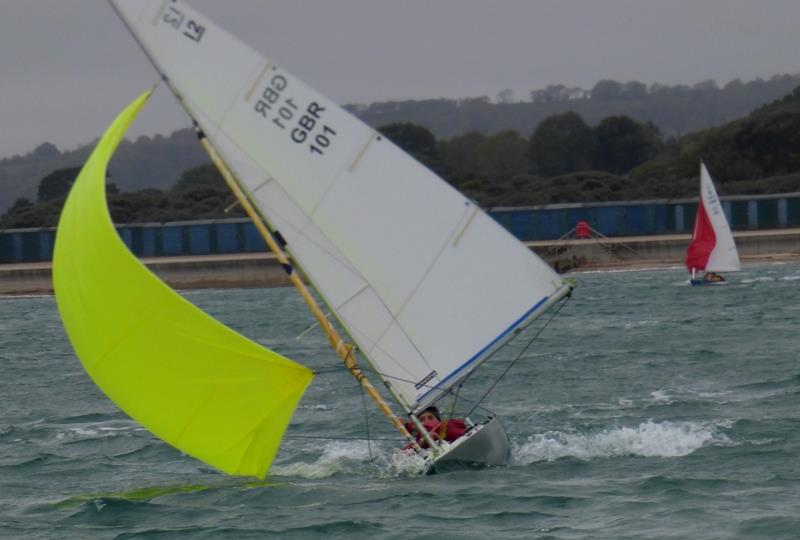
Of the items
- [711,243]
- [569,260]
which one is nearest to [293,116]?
[711,243]

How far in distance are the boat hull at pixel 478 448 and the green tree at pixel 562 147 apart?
79.4m

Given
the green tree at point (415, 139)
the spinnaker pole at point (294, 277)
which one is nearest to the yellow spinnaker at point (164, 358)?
the spinnaker pole at point (294, 277)

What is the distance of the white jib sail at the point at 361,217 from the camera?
14.4m

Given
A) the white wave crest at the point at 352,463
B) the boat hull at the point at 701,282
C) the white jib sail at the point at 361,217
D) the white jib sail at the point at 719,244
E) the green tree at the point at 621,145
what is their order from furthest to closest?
1. the green tree at the point at 621,145
2. the white jib sail at the point at 719,244
3. the boat hull at the point at 701,282
4. the white wave crest at the point at 352,463
5. the white jib sail at the point at 361,217

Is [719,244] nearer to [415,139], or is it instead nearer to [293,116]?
[293,116]

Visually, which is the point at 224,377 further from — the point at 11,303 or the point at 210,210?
the point at 210,210

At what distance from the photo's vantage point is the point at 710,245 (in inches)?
1788

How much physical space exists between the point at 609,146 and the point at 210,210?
92.2 feet

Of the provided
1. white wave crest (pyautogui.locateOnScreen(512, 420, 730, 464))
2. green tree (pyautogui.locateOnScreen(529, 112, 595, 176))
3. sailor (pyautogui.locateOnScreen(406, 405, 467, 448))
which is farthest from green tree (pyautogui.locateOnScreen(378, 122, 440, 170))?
sailor (pyautogui.locateOnScreen(406, 405, 467, 448))

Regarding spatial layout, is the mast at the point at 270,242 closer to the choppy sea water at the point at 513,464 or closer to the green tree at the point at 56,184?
the choppy sea water at the point at 513,464

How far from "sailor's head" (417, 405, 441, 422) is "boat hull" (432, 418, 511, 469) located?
344mm

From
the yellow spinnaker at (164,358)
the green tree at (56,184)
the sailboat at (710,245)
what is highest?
the yellow spinnaker at (164,358)

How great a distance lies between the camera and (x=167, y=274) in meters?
59.0

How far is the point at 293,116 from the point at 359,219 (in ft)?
3.33
